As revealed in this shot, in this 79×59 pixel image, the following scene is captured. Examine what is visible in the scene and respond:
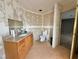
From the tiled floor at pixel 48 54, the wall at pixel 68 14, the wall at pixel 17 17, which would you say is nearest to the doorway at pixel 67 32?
the wall at pixel 68 14

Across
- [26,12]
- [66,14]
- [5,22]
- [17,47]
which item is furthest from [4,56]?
[66,14]

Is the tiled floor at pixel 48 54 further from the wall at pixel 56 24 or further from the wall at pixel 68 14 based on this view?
the wall at pixel 68 14

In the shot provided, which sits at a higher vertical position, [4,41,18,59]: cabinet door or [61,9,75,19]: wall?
[61,9,75,19]: wall

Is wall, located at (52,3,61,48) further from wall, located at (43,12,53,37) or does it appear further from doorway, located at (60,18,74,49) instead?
wall, located at (43,12,53,37)

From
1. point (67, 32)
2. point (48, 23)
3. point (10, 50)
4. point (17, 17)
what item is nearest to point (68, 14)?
point (67, 32)

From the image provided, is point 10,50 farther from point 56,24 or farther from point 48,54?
point 56,24

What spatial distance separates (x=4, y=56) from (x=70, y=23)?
316 cm

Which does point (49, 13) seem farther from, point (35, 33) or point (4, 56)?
point (4, 56)

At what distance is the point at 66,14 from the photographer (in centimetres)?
399

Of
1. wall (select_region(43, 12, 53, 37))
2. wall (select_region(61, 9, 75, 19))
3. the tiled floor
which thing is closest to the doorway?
wall (select_region(61, 9, 75, 19))

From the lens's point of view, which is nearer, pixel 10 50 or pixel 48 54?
pixel 10 50

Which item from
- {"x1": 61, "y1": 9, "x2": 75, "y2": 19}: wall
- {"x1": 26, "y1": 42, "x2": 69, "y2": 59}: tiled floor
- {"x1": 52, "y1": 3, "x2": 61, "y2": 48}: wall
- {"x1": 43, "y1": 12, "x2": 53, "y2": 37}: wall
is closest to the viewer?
{"x1": 26, "y1": 42, "x2": 69, "y2": 59}: tiled floor

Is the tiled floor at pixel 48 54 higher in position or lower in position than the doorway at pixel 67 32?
lower

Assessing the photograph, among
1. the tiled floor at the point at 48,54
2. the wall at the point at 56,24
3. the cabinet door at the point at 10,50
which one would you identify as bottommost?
the tiled floor at the point at 48,54
